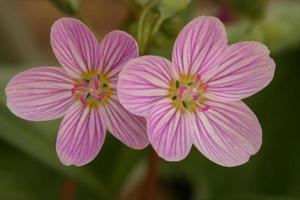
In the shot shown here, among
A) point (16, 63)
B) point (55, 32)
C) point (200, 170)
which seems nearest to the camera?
point (55, 32)

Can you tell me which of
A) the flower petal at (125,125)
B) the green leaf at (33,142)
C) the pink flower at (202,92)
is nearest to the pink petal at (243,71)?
the pink flower at (202,92)

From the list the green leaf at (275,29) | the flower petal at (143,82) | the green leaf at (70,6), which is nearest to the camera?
the flower petal at (143,82)

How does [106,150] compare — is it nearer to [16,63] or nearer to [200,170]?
[200,170]

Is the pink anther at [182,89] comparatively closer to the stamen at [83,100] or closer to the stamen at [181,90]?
the stamen at [181,90]

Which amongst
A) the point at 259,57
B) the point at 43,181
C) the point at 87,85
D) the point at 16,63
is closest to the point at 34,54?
the point at 16,63

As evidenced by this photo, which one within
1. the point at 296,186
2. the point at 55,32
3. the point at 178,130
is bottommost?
the point at 296,186

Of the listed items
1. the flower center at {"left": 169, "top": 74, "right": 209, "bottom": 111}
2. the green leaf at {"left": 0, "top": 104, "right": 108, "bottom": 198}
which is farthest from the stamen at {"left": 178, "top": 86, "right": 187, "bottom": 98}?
the green leaf at {"left": 0, "top": 104, "right": 108, "bottom": 198}

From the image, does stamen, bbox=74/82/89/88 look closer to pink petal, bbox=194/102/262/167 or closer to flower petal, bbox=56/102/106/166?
flower petal, bbox=56/102/106/166
